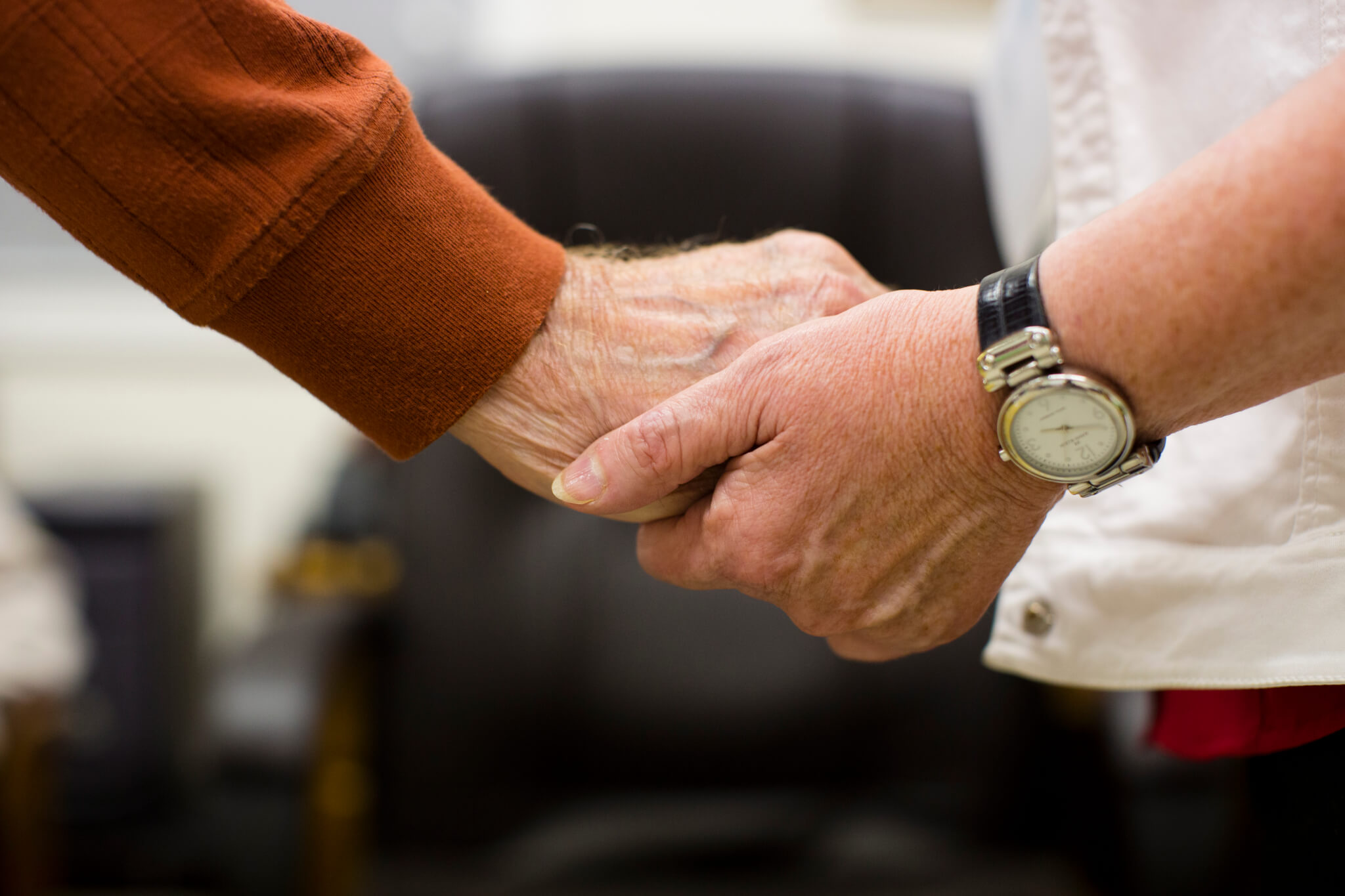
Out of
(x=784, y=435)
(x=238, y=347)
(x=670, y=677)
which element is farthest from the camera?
(x=238, y=347)

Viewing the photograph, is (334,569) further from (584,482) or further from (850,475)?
(850,475)

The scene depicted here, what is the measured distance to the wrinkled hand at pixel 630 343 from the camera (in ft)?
1.75

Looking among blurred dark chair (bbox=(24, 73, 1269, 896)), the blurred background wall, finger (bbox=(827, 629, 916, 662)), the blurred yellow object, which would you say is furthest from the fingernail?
Result: the blurred background wall

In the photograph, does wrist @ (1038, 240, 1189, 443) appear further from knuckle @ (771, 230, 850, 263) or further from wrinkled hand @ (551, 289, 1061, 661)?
knuckle @ (771, 230, 850, 263)

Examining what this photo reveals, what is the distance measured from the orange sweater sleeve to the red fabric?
0.48 meters

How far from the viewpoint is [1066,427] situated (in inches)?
15.8

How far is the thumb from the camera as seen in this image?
476 mm

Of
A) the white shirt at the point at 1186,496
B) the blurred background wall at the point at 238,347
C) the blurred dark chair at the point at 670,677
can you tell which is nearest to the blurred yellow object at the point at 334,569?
the blurred background wall at the point at 238,347

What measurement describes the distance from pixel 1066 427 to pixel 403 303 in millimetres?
Answer: 348

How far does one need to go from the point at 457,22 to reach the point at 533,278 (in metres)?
1.24

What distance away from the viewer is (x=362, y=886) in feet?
2.88

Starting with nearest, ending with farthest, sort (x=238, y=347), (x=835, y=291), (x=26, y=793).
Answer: (x=835, y=291), (x=26, y=793), (x=238, y=347)

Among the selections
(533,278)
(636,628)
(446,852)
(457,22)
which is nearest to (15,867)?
(446,852)

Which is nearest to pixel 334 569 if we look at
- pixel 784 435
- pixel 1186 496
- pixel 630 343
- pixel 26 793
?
pixel 26 793
